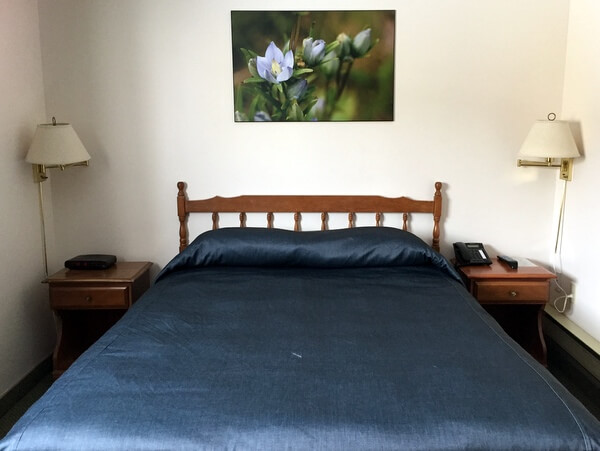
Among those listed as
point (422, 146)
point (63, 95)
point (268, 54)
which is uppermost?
point (268, 54)

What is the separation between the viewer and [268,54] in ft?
10.2

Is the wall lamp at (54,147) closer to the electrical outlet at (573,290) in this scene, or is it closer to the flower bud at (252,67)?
the flower bud at (252,67)

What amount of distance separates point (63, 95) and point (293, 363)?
7.02 feet

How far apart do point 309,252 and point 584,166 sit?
1.47 m

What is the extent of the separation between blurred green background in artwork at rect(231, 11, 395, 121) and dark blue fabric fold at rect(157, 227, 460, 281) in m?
0.73

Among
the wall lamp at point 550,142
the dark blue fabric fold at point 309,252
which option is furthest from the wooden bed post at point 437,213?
the wall lamp at point 550,142

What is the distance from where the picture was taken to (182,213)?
3.23m

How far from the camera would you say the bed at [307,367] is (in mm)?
1505

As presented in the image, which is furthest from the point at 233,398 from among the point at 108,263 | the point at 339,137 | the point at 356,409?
the point at 339,137

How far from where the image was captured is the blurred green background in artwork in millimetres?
3090

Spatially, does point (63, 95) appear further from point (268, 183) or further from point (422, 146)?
point (422, 146)

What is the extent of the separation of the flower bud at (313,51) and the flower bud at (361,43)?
171 mm

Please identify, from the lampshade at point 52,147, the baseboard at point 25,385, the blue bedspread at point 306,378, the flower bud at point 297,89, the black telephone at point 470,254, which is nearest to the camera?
the blue bedspread at point 306,378

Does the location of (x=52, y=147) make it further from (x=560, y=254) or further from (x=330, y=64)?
(x=560, y=254)
